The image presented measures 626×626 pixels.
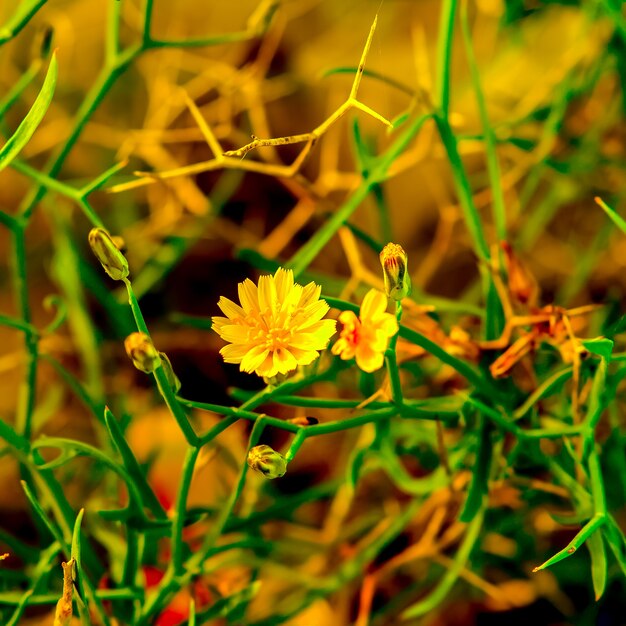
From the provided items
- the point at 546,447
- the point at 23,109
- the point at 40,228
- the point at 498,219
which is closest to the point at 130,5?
the point at 23,109

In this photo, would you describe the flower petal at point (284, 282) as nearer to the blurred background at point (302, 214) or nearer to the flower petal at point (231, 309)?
the flower petal at point (231, 309)

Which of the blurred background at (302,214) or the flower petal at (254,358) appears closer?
the flower petal at (254,358)

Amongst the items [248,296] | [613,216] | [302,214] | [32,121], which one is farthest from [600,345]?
[302,214]

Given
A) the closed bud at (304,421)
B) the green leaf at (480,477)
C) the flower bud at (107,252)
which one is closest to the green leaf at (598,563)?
the green leaf at (480,477)

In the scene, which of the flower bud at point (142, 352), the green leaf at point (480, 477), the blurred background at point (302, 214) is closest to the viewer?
the flower bud at point (142, 352)

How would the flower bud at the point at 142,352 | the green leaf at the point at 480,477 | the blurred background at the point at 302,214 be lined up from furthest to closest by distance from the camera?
the blurred background at the point at 302,214 < the green leaf at the point at 480,477 < the flower bud at the point at 142,352

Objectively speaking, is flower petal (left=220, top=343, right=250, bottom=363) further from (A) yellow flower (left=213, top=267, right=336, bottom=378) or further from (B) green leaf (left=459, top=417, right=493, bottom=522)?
(B) green leaf (left=459, top=417, right=493, bottom=522)

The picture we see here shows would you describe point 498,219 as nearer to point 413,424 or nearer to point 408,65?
point 413,424
